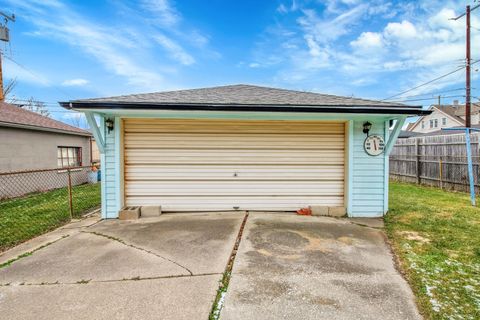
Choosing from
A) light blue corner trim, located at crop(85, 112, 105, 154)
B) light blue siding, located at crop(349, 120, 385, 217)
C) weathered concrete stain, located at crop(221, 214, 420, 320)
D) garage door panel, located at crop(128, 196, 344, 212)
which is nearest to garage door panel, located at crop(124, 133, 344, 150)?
light blue siding, located at crop(349, 120, 385, 217)

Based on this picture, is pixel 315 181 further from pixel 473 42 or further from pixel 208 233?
pixel 473 42

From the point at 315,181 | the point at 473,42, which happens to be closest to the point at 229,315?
the point at 315,181

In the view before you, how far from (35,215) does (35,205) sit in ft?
4.42

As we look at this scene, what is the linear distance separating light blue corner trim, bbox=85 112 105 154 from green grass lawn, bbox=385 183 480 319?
513 cm

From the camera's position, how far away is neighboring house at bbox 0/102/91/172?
25.6 feet

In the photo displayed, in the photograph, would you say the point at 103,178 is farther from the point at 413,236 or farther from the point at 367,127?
the point at 413,236

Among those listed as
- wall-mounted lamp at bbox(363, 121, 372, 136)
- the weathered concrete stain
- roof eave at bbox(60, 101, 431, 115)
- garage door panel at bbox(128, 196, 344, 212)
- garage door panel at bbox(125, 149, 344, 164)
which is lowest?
the weathered concrete stain

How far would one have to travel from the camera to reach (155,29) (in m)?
10.6

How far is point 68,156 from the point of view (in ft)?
35.6

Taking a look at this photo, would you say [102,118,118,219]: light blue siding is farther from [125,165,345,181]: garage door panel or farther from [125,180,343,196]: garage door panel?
[125,165,345,181]: garage door panel

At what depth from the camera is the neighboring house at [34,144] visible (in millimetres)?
7789

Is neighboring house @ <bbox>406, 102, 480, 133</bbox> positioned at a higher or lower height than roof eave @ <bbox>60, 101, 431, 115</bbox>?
higher

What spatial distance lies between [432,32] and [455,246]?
14.5 m

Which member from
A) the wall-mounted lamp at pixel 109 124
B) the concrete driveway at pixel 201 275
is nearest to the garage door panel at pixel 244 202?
the concrete driveway at pixel 201 275
